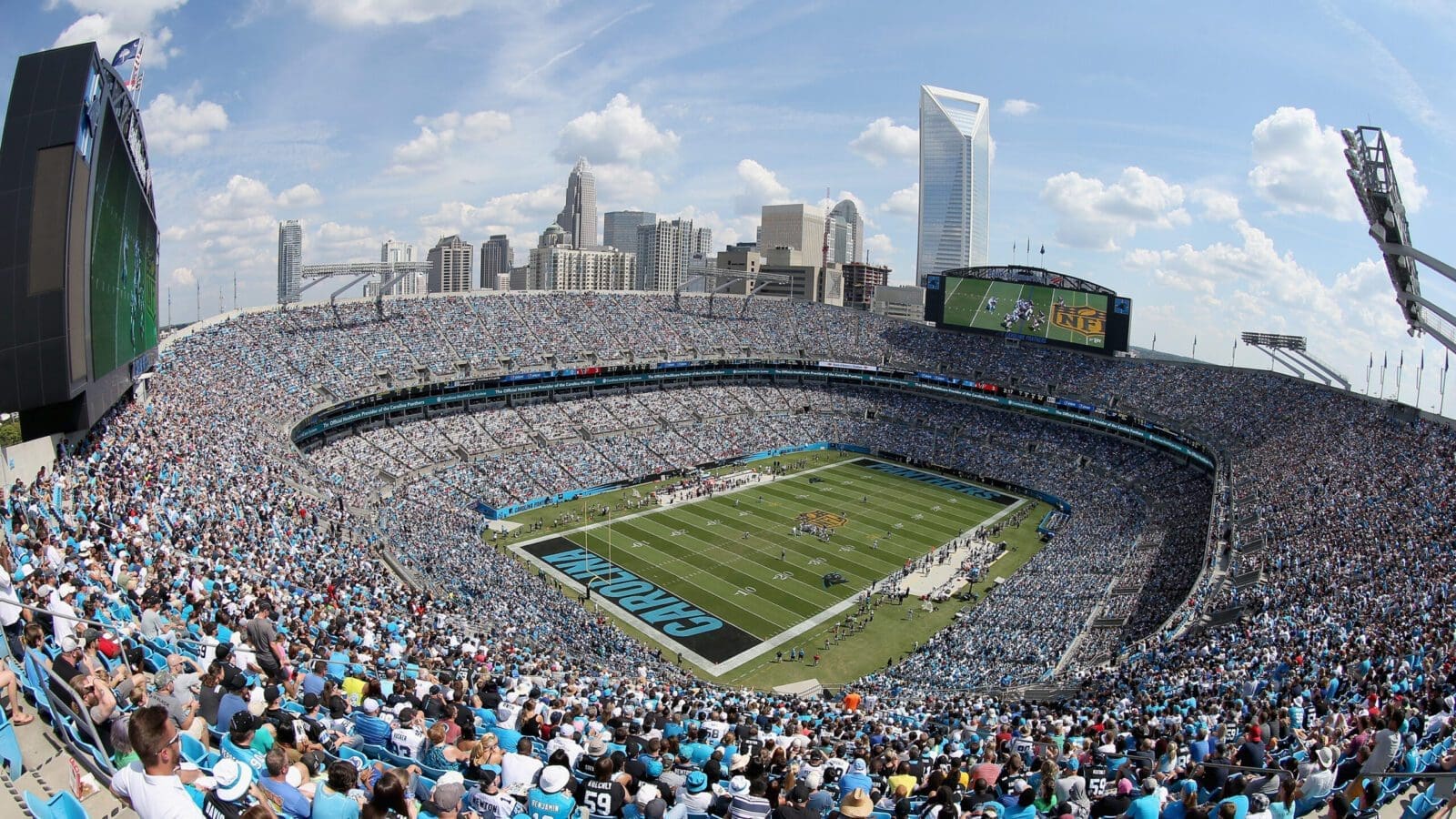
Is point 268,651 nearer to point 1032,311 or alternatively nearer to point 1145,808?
point 1145,808

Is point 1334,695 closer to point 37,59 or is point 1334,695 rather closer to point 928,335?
point 37,59

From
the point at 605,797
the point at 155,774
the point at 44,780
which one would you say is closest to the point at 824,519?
the point at 605,797

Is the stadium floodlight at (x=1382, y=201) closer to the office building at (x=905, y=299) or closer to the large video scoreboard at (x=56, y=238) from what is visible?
the large video scoreboard at (x=56, y=238)

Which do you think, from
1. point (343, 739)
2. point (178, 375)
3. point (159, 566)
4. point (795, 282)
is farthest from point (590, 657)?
point (795, 282)

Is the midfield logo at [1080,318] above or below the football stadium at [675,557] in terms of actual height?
above

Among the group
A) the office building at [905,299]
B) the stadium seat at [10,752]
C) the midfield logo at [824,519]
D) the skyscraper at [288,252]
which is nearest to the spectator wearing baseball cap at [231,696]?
the stadium seat at [10,752]

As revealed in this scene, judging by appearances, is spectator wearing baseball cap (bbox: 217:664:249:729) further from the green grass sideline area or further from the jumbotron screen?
the jumbotron screen
